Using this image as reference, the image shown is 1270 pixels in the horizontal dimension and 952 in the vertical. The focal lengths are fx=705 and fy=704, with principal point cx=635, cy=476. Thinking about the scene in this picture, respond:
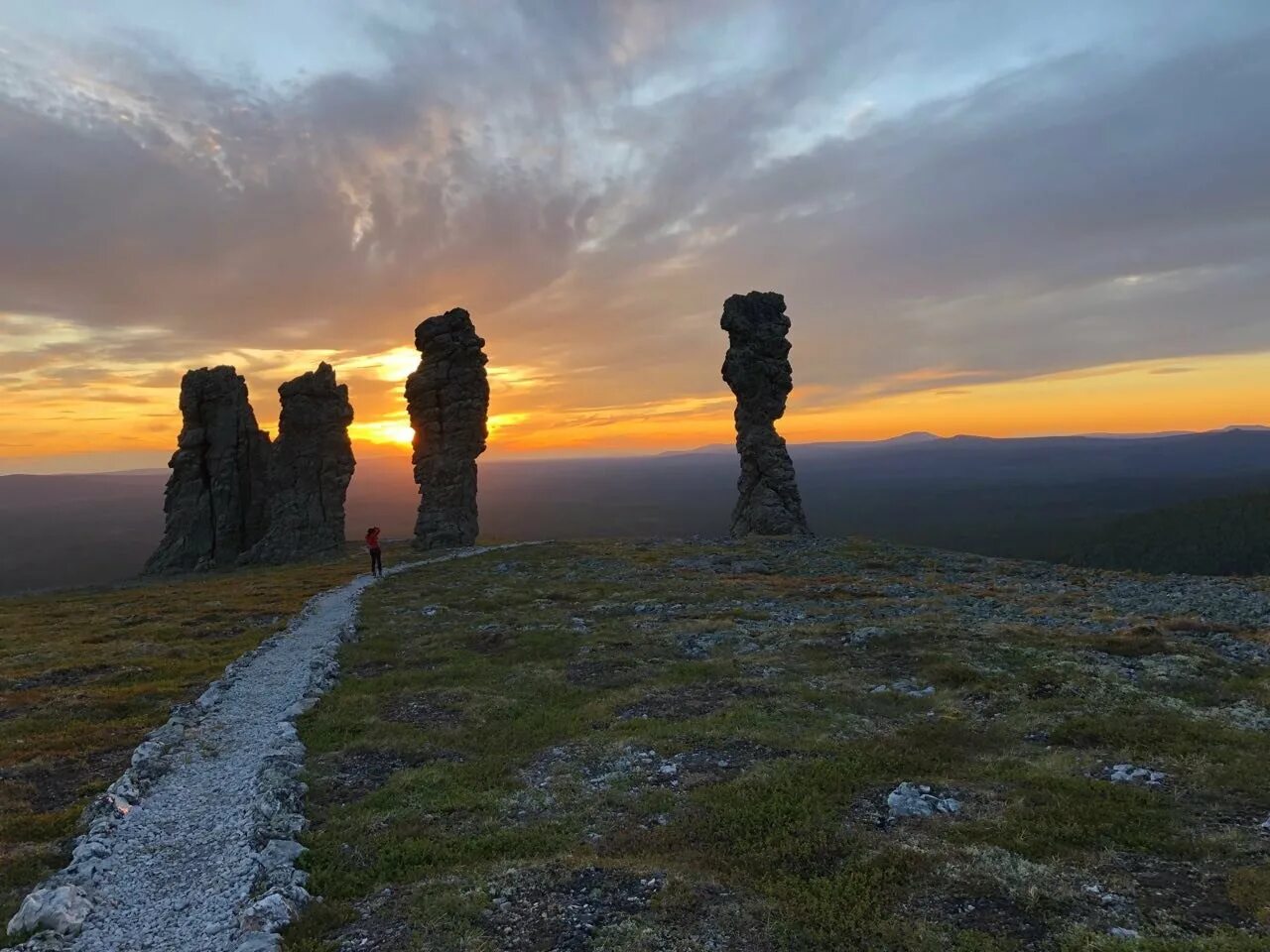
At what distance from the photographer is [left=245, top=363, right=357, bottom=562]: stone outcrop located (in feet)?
316

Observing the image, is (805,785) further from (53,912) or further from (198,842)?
(53,912)

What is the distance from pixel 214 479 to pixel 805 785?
10406 centimetres

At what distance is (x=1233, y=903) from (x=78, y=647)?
55093 mm

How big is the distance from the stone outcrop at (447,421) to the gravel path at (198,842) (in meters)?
66.0

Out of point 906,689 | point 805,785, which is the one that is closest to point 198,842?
point 805,785

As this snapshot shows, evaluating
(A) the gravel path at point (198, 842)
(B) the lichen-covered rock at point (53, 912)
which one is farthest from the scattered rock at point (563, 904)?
(B) the lichen-covered rock at point (53, 912)

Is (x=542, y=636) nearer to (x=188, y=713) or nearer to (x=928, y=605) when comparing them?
(x=188, y=713)

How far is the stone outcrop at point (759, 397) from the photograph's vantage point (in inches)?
3386

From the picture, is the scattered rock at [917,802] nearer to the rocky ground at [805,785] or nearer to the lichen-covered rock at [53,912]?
the rocky ground at [805,785]

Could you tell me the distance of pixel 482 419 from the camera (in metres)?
96.7

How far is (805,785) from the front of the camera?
17.5 metres

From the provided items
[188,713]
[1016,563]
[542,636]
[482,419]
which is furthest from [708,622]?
[482,419]

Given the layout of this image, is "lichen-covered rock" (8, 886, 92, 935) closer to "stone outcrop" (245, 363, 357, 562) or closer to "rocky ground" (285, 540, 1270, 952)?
"rocky ground" (285, 540, 1270, 952)

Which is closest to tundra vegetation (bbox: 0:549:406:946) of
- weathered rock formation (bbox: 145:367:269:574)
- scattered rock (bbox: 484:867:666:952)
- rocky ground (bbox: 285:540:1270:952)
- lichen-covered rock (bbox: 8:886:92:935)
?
lichen-covered rock (bbox: 8:886:92:935)
